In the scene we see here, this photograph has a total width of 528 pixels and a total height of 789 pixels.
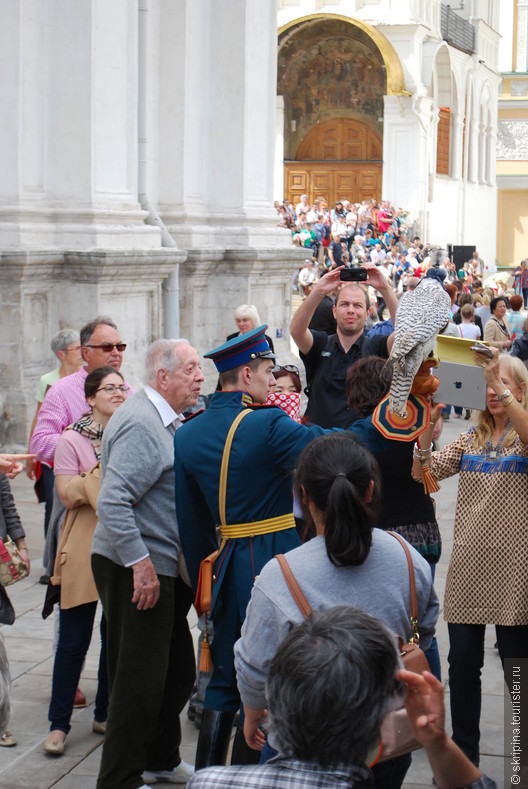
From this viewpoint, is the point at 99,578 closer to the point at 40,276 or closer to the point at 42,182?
the point at 40,276

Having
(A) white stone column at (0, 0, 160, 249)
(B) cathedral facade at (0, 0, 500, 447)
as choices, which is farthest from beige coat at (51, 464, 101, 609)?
(A) white stone column at (0, 0, 160, 249)

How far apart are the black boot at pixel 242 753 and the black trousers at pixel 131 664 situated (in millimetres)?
761

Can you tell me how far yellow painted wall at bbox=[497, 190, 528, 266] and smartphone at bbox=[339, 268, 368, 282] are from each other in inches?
1745

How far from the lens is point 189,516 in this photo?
4602mm

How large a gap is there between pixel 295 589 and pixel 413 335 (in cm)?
110

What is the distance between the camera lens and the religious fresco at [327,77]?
36.0 meters

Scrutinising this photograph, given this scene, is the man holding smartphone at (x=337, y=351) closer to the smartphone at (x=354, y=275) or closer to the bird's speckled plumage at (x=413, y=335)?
the smartphone at (x=354, y=275)

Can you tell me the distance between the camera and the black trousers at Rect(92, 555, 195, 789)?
4750mm

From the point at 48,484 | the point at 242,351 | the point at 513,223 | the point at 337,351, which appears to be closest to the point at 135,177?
the point at 48,484

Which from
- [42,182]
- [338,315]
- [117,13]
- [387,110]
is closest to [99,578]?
[338,315]

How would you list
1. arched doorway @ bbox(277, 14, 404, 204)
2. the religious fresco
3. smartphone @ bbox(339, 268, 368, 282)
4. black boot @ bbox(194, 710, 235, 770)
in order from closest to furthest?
black boot @ bbox(194, 710, 235, 770) → smartphone @ bbox(339, 268, 368, 282) → the religious fresco → arched doorway @ bbox(277, 14, 404, 204)

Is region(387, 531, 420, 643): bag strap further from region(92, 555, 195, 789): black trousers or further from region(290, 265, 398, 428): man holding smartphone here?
region(290, 265, 398, 428): man holding smartphone

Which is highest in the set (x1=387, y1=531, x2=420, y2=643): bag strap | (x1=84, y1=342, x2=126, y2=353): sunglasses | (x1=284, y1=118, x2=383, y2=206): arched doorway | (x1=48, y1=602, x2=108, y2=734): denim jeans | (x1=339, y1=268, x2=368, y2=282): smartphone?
(x1=284, y1=118, x2=383, y2=206): arched doorway

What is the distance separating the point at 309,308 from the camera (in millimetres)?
5996
